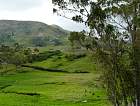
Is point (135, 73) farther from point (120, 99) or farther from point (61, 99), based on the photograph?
point (61, 99)

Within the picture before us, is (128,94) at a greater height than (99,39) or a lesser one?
lesser

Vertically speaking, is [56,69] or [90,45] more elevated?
[90,45]

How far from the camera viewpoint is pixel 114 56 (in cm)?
3136

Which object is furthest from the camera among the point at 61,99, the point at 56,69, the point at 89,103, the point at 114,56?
the point at 56,69

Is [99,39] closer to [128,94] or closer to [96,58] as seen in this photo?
[96,58]

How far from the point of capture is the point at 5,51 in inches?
7072

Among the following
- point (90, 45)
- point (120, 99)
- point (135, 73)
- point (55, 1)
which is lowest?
point (120, 99)

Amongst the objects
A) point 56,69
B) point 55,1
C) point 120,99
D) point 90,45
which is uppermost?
point 55,1

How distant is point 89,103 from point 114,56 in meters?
32.2

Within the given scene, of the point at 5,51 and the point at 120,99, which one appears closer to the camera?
the point at 120,99

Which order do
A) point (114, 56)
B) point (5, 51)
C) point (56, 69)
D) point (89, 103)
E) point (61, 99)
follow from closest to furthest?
point (114, 56) < point (89, 103) < point (61, 99) < point (56, 69) < point (5, 51)

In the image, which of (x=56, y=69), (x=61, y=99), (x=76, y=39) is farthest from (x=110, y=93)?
(x=56, y=69)

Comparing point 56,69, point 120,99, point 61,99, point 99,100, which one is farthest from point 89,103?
point 56,69

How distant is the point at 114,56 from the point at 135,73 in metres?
2.17
